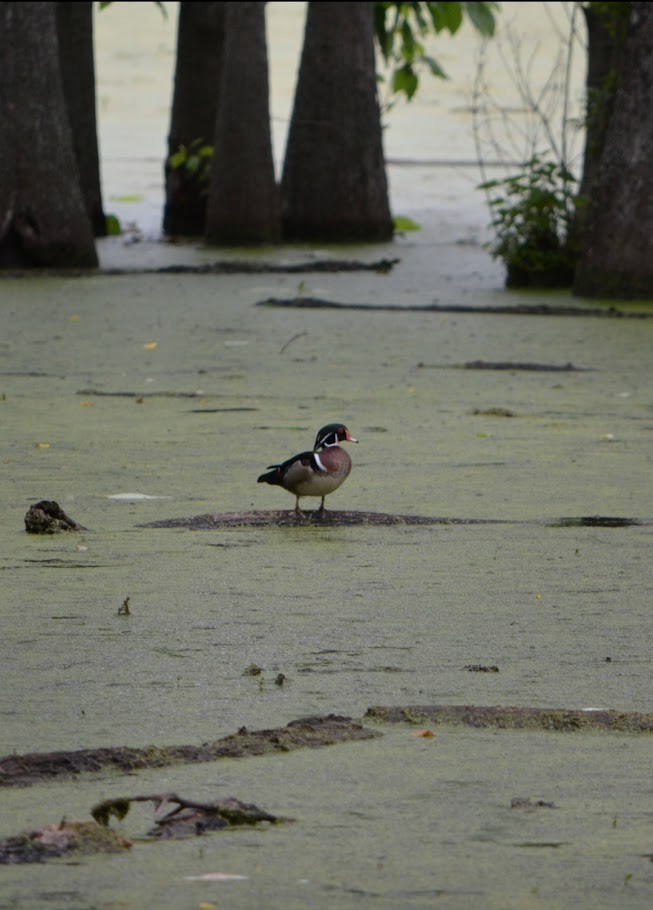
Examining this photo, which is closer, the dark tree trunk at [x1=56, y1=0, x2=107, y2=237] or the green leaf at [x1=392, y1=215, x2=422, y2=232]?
the dark tree trunk at [x1=56, y1=0, x2=107, y2=237]

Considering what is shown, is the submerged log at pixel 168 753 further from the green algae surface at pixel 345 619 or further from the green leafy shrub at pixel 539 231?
the green leafy shrub at pixel 539 231

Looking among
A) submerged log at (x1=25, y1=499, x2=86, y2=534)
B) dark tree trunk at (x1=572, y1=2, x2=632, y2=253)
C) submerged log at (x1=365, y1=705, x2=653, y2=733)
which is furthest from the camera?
dark tree trunk at (x1=572, y1=2, x2=632, y2=253)

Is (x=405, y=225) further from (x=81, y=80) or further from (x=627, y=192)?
(x=627, y=192)

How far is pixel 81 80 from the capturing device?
17578mm

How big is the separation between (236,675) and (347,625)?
49 centimetres

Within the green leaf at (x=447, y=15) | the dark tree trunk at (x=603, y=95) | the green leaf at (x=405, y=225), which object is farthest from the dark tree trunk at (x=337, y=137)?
the dark tree trunk at (x=603, y=95)

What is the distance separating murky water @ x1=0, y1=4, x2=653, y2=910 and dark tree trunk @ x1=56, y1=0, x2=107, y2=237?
28.5 ft

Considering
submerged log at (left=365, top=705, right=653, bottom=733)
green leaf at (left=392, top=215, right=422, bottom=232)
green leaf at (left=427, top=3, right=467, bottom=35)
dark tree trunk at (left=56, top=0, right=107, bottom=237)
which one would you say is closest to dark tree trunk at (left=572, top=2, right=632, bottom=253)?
green leaf at (left=427, top=3, right=467, bottom=35)

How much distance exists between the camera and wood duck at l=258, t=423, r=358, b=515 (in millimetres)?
5086

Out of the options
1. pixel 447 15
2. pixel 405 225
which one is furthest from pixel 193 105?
pixel 447 15

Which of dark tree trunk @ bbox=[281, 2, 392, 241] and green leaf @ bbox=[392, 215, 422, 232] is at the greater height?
dark tree trunk @ bbox=[281, 2, 392, 241]

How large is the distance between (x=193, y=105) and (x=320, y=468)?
47.4ft

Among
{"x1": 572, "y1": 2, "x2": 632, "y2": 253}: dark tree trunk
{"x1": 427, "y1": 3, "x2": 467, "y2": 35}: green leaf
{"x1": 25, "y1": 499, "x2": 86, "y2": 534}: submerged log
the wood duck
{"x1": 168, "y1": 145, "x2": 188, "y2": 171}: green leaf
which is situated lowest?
{"x1": 25, "y1": 499, "x2": 86, "y2": 534}: submerged log

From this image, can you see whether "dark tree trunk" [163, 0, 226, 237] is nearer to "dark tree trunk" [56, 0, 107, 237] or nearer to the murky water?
"dark tree trunk" [56, 0, 107, 237]
